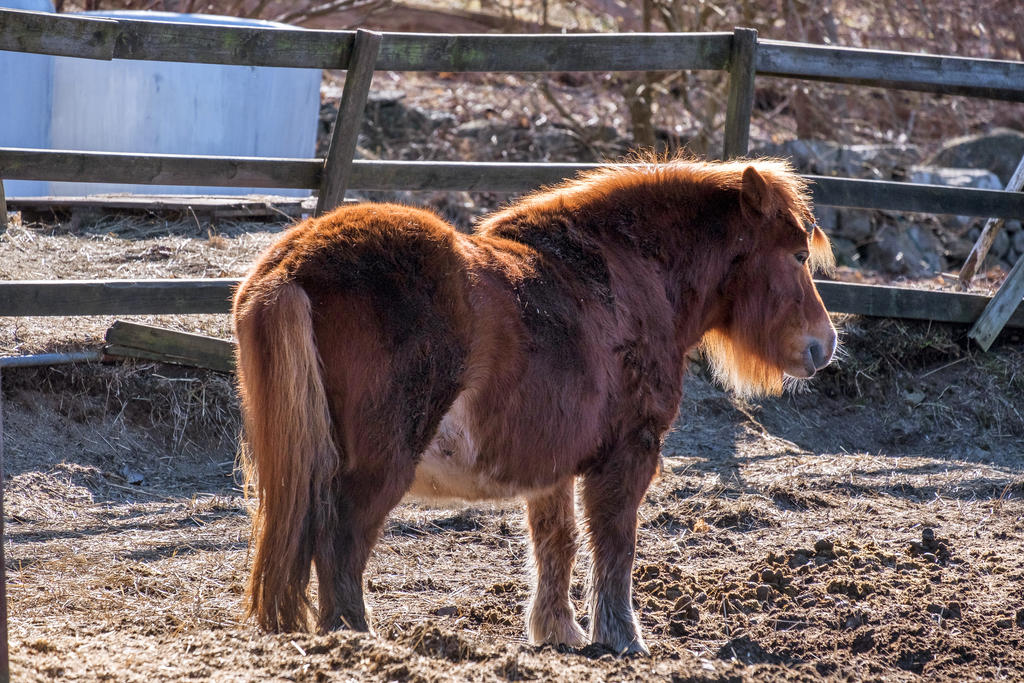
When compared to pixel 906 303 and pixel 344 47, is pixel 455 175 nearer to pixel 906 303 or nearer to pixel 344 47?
pixel 344 47

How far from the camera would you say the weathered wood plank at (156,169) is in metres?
4.57

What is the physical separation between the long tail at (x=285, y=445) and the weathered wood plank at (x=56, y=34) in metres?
2.32

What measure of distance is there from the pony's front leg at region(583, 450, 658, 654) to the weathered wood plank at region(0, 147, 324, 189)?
2483mm

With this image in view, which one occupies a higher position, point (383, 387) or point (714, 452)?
point (383, 387)

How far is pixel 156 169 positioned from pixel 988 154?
954 centimetres

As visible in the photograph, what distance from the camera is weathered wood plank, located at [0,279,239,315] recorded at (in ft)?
14.8

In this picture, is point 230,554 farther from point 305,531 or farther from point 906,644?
point 906,644

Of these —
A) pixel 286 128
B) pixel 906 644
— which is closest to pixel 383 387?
pixel 906 644

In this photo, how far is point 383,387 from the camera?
2846 millimetres

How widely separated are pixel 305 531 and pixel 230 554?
1.51 metres

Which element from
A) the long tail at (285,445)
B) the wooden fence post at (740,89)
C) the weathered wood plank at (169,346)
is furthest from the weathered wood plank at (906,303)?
the long tail at (285,445)

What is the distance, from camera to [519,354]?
315cm

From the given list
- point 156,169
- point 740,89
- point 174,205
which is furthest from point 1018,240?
Result: point 156,169

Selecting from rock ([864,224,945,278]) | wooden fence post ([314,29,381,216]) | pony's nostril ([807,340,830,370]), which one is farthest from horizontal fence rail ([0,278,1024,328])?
rock ([864,224,945,278])
